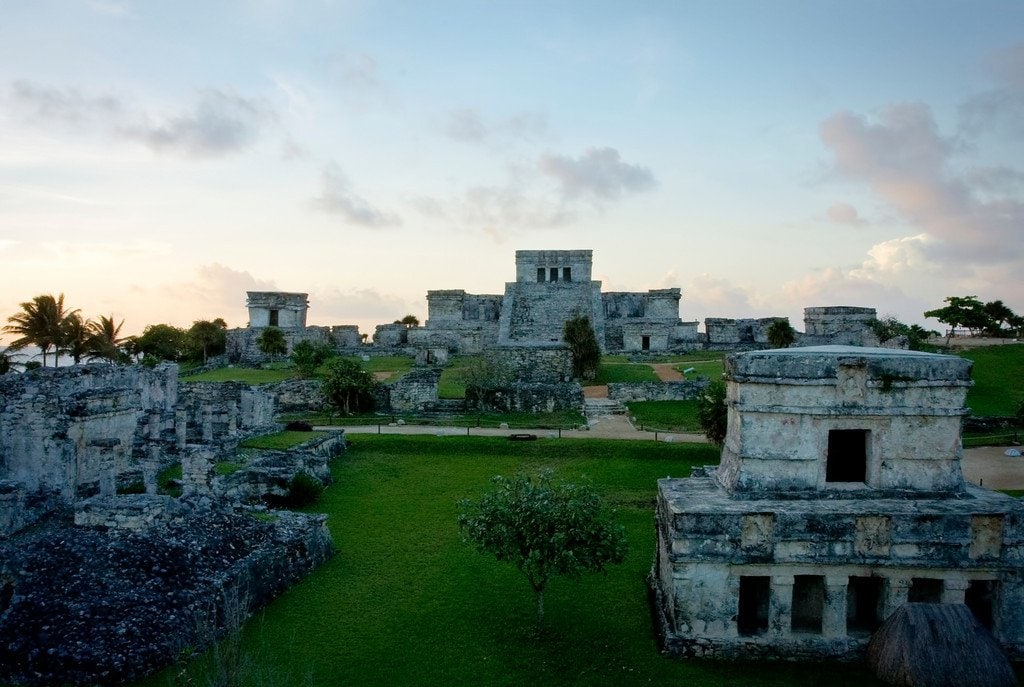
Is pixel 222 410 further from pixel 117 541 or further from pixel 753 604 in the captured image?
pixel 753 604

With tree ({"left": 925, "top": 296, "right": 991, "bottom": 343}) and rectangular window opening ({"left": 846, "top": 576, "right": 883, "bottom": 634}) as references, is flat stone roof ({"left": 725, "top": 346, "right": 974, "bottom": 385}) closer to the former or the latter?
rectangular window opening ({"left": 846, "top": 576, "right": 883, "bottom": 634})

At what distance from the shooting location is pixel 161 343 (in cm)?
5684

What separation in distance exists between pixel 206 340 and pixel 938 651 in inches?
2177

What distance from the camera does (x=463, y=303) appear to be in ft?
193

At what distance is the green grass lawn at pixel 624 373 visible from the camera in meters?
38.2

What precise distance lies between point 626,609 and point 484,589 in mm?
2569

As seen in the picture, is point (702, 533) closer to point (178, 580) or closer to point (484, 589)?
point (484, 589)

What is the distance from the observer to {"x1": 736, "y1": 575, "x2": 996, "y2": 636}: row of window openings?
1108 cm

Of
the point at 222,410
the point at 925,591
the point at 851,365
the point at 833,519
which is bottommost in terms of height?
the point at 925,591

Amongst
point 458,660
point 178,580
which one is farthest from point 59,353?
point 458,660

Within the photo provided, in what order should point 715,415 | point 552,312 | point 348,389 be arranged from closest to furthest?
point 715,415 < point 348,389 < point 552,312

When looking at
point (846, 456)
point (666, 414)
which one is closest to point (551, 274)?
point (666, 414)

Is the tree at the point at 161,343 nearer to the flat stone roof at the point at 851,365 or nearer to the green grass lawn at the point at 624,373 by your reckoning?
the green grass lawn at the point at 624,373

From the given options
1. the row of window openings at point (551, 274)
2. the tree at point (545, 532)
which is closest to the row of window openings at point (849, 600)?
the tree at point (545, 532)
